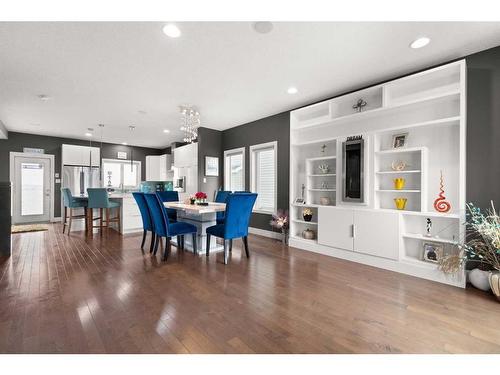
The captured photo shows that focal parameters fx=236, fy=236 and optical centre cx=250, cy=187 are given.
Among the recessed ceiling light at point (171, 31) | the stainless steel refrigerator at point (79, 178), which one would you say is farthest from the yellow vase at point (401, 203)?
the stainless steel refrigerator at point (79, 178)

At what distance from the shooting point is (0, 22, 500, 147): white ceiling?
2.25 metres

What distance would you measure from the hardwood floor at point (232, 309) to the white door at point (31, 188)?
4.36 meters

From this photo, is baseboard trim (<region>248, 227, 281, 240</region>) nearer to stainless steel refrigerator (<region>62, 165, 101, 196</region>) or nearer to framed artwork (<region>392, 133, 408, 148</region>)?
framed artwork (<region>392, 133, 408, 148</region>)

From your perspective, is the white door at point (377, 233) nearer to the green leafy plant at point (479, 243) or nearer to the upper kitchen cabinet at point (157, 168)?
the green leafy plant at point (479, 243)

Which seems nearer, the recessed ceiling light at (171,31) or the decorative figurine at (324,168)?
the recessed ceiling light at (171,31)

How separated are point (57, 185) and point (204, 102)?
595 cm

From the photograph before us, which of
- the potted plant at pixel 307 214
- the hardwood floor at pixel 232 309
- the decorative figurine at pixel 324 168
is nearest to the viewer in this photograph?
the hardwood floor at pixel 232 309

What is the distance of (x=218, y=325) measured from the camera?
1.81 m

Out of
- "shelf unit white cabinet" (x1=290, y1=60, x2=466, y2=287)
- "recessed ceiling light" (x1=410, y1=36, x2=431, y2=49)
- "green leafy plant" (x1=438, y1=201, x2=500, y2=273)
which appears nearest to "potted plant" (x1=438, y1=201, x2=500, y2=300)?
"green leafy plant" (x1=438, y1=201, x2=500, y2=273)

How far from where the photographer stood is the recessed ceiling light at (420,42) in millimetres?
2409

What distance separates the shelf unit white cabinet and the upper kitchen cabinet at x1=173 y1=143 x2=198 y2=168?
306 centimetres

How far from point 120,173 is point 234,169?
4.73 m

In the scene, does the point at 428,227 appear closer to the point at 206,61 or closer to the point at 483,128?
the point at 483,128

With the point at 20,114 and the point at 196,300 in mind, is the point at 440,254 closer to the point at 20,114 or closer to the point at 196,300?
the point at 196,300
